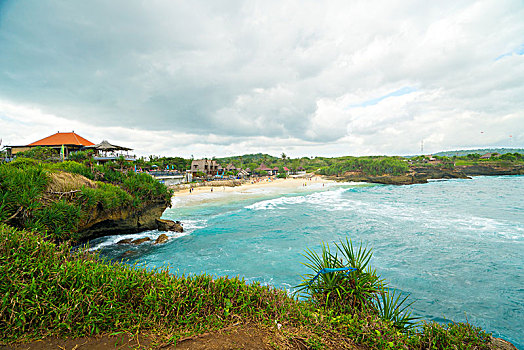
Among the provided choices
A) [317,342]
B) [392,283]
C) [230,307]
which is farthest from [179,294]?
[392,283]

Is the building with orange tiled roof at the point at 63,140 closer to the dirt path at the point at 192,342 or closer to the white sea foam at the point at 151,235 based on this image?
the white sea foam at the point at 151,235

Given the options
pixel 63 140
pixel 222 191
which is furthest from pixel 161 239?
pixel 63 140

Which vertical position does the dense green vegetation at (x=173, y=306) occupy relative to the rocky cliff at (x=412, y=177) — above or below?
above

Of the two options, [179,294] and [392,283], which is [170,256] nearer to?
[179,294]

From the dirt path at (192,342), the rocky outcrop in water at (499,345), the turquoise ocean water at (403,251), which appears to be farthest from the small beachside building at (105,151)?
the rocky outcrop in water at (499,345)

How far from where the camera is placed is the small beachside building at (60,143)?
98.6ft

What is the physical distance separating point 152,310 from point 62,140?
4131 cm

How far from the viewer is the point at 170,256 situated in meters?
11.8

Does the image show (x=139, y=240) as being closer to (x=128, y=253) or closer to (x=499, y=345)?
(x=128, y=253)

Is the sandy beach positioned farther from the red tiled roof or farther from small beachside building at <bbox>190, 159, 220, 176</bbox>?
the red tiled roof

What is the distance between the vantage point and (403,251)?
41.2ft

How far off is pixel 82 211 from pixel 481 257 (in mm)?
19724

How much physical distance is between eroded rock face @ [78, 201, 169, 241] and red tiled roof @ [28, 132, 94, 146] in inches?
1018

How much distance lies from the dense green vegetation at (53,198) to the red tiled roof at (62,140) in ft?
86.8
